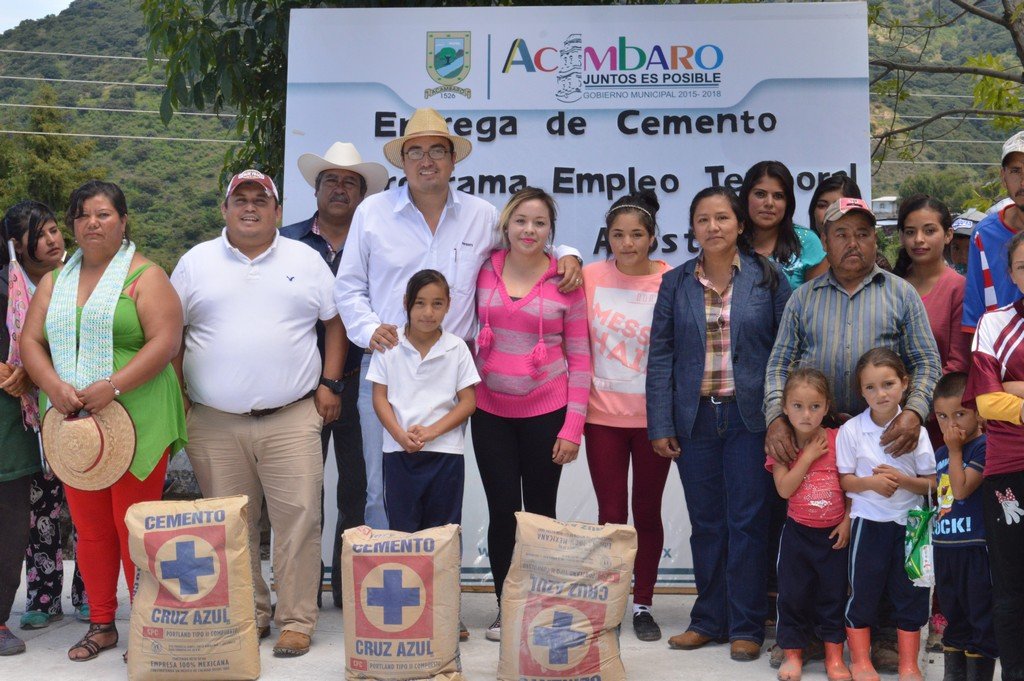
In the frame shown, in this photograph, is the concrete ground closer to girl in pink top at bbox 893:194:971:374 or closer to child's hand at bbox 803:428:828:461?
child's hand at bbox 803:428:828:461

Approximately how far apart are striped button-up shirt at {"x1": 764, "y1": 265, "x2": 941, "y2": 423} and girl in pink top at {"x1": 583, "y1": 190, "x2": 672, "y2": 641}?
588 mm

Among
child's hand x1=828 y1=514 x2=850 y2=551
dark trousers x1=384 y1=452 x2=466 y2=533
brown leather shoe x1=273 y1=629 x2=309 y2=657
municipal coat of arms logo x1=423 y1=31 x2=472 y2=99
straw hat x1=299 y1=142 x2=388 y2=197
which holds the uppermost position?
municipal coat of arms logo x1=423 y1=31 x2=472 y2=99

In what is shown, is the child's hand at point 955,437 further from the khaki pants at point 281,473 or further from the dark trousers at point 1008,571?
the khaki pants at point 281,473

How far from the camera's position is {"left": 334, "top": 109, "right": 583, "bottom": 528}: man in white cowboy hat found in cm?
452

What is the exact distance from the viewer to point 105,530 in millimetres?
4324

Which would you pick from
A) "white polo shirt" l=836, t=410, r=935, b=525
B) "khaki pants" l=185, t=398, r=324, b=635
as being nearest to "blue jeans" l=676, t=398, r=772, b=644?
"white polo shirt" l=836, t=410, r=935, b=525

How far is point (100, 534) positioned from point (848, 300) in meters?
2.95

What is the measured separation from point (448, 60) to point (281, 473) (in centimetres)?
237

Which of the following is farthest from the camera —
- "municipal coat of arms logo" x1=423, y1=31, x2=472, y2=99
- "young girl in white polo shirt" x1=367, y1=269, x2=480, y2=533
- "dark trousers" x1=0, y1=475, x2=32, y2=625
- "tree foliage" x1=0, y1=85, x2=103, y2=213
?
"tree foliage" x1=0, y1=85, x2=103, y2=213

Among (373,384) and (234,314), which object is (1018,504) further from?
(234,314)

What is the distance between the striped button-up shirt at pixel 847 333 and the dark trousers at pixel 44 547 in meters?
3.03

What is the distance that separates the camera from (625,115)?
564 centimetres

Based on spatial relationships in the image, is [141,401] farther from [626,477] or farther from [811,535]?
[811,535]

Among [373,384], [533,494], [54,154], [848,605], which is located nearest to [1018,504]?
[848,605]
